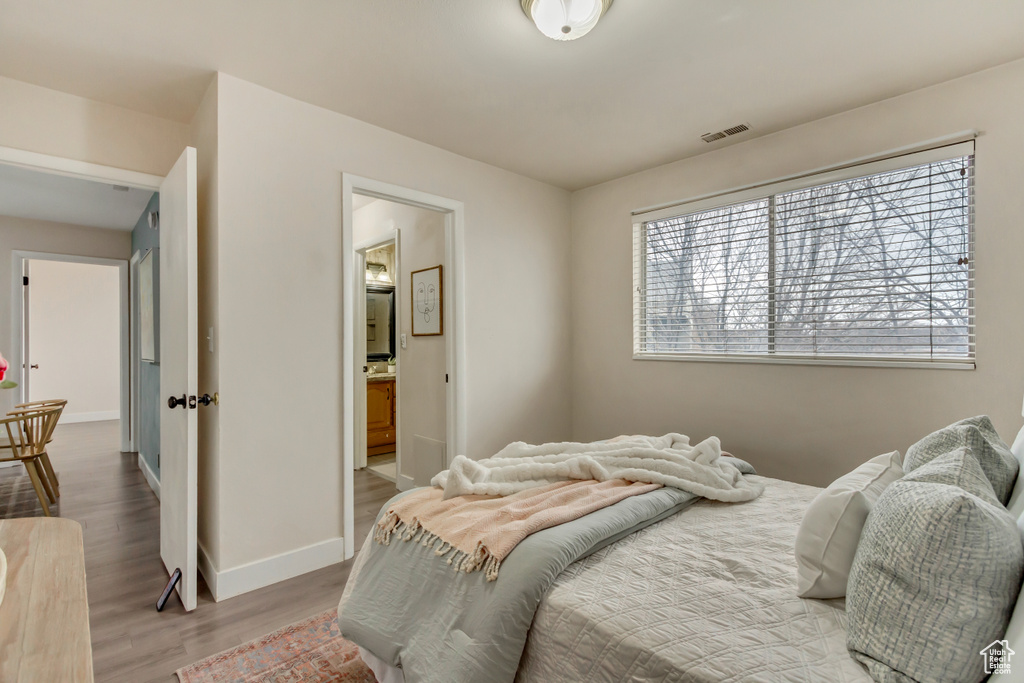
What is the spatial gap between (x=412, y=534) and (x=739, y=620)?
1.03 metres

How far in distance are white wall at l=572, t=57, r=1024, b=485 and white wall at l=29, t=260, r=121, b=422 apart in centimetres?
695

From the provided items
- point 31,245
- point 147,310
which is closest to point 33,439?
point 147,310

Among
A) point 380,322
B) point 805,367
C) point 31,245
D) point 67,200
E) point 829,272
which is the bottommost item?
point 805,367

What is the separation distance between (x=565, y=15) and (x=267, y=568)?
2.85 meters

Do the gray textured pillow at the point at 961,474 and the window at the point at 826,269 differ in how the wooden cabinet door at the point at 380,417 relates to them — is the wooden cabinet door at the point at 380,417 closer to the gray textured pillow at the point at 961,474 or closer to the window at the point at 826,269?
the window at the point at 826,269

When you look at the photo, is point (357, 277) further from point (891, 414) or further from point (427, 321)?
point (891, 414)

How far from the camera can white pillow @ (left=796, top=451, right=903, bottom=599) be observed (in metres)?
1.18

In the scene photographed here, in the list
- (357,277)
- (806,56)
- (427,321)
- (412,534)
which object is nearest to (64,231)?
(357,277)

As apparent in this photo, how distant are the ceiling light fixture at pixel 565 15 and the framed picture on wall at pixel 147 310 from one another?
3.60 m

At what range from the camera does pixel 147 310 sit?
165 inches

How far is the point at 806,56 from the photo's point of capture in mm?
2256
